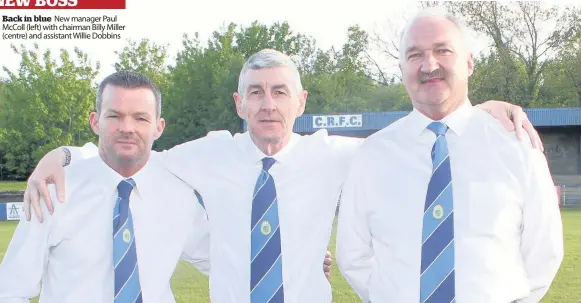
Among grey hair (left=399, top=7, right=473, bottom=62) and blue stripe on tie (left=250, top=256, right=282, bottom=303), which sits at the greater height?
grey hair (left=399, top=7, right=473, bottom=62)

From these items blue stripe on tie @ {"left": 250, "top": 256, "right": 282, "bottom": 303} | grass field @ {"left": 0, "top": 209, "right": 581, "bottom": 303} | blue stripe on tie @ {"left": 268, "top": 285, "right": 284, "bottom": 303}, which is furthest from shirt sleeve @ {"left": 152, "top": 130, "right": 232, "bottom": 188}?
grass field @ {"left": 0, "top": 209, "right": 581, "bottom": 303}

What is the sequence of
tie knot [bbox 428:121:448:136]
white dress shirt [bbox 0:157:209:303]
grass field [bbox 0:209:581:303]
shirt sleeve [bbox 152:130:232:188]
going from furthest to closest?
grass field [bbox 0:209:581:303] → shirt sleeve [bbox 152:130:232:188] → white dress shirt [bbox 0:157:209:303] → tie knot [bbox 428:121:448:136]

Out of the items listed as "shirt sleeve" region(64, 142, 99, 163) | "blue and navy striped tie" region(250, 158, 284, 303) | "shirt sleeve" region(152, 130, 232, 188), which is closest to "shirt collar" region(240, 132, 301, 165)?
"shirt sleeve" region(152, 130, 232, 188)

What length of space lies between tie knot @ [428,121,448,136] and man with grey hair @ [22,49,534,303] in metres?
0.82

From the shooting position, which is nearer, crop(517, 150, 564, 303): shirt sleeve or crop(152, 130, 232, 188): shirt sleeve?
crop(517, 150, 564, 303): shirt sleeve

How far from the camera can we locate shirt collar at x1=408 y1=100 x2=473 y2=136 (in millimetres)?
3699

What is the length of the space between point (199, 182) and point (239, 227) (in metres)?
0.41

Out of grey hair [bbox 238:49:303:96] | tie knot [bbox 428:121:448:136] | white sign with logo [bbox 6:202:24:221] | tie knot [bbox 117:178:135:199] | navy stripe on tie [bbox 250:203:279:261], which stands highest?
grey hair [bbox 238:49:303:96]

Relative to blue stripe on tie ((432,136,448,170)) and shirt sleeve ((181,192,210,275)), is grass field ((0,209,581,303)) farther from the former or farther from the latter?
blue stripe on tie ((432,136,448,170))

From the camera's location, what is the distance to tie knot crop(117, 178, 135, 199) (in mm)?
3967

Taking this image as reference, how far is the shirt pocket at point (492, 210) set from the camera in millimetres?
3535

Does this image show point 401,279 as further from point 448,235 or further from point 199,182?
point 199,182

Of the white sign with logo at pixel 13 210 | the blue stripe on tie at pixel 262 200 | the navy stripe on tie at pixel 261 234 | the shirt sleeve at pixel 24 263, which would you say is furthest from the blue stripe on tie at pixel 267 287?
the white sign with logo at pixel 13 210

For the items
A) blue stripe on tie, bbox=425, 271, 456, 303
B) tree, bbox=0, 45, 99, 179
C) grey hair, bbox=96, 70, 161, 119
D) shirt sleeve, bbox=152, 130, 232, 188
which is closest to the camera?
blue stripe on tie, bbox=425, 271, 456, 303
